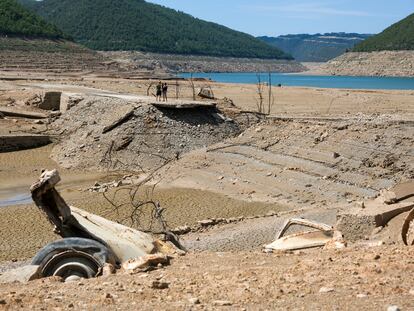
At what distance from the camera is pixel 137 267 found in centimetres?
753

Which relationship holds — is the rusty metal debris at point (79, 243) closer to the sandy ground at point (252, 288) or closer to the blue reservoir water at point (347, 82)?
the sandy ground at point (252, 288)

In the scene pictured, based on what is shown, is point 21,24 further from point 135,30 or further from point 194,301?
point 194,301

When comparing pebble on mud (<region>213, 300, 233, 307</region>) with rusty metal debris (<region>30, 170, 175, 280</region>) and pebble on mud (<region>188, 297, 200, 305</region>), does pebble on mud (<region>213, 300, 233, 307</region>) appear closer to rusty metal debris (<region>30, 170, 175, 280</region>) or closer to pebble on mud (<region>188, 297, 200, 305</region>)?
pebble on mud (<region>188, 297, 200, 305</region>)

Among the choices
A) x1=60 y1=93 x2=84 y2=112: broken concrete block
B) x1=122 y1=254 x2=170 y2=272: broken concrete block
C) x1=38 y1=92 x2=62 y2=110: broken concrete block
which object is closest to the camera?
x1=122 y1=254 x2=170 y2=272: broken concrete block

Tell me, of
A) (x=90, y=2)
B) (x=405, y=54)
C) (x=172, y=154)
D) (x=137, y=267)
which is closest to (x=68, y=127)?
(x=172, y=154)

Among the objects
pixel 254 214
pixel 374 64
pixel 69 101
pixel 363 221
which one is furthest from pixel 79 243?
pixel 374 64

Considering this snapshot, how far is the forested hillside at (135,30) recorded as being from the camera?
436 feet

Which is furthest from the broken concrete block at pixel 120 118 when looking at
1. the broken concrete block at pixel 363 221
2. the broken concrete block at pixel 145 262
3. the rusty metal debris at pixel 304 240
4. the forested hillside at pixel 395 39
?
the forested hillside at pixel 395 39

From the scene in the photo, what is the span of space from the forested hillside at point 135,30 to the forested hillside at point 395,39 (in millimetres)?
36514

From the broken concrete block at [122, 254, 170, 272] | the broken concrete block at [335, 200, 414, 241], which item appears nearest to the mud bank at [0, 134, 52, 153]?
the broken concrete block at [335, 200, 414, 241]

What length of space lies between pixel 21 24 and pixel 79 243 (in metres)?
70.8

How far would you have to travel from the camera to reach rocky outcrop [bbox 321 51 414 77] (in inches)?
4222

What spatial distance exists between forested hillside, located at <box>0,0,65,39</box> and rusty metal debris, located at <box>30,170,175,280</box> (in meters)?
63.4

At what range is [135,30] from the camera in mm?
140625
